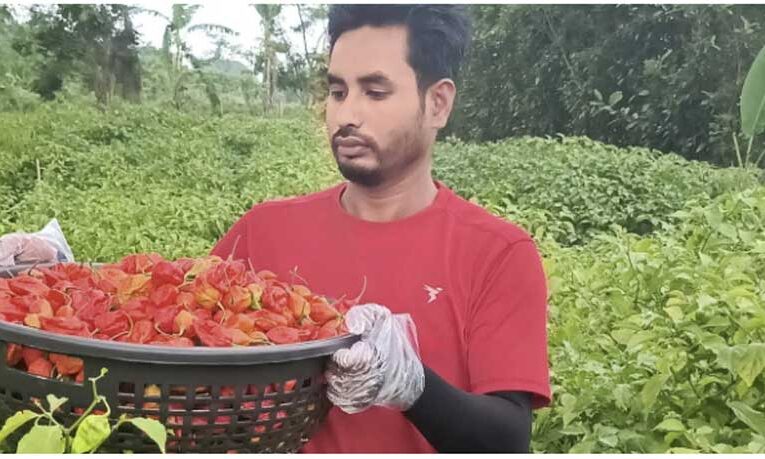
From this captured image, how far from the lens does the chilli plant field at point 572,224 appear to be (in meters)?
1.47

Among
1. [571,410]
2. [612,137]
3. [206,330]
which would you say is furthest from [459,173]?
[206,330]

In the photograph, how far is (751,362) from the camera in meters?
1.30

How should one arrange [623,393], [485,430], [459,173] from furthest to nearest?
[459,173] < [623,393] < [485,430]

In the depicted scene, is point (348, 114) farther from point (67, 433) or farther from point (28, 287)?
point (67, 433)

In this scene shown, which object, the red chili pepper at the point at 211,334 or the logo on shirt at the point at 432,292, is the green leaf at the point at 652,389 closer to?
the logo on shirt at the point at 432,292

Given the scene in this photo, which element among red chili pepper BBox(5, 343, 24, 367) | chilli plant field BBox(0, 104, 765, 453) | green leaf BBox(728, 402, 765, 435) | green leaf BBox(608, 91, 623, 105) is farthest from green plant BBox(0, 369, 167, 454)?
green leaf BBox(608, 91, 623, 105)

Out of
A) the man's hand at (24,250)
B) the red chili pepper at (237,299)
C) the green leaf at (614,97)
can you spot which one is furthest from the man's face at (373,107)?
the green leaf at (614,97)

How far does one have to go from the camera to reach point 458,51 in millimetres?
1271

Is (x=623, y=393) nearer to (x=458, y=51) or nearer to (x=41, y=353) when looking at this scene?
(x=458, y=51)

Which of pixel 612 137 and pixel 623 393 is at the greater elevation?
pixel 612 137

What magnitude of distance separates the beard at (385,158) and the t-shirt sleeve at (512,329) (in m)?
0.18

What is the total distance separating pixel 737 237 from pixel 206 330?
50.4 inches

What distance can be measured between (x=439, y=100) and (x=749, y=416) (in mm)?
582

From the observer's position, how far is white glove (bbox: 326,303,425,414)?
975mm
